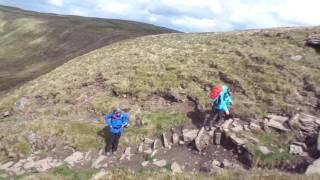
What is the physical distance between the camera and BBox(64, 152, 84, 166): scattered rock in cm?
2075

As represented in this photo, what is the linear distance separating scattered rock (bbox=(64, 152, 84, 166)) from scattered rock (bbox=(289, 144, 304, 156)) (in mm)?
10612

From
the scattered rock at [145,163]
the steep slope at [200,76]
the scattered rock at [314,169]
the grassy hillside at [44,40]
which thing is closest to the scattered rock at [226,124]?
the steep slope at [200,76]

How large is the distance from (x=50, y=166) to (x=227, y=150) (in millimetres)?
9000

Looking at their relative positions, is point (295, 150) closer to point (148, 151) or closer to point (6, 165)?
point (148, 151)

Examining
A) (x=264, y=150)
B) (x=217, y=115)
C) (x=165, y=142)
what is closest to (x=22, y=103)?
(x=165, y=142)

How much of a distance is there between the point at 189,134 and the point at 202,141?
45.0 inches

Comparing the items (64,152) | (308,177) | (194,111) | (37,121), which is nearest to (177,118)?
(194,111)

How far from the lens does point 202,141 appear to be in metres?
20.6

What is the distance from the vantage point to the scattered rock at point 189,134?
838 inches

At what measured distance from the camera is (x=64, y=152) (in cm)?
2183

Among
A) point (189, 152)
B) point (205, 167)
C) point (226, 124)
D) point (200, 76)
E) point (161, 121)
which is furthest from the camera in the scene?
point (200, 76)

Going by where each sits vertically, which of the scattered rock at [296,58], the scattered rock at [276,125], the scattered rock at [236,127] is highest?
the scattered rock at [296,58]

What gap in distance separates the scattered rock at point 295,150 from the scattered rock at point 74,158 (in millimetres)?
10612

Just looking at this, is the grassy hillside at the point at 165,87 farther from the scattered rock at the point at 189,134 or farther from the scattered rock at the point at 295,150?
the scattered rock at the point at 295,150
